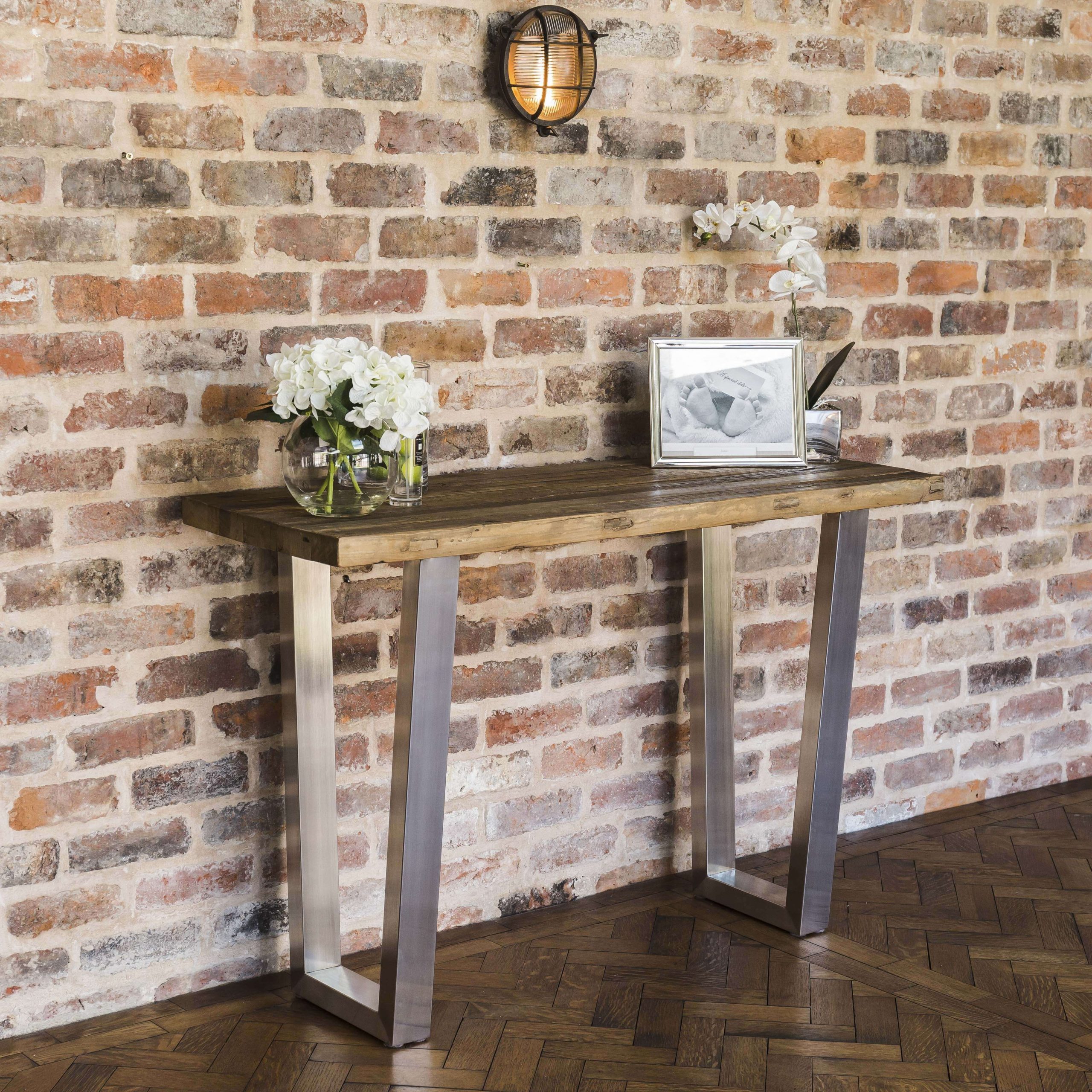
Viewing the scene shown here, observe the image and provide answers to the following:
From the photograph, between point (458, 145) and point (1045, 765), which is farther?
point (1045, 765)

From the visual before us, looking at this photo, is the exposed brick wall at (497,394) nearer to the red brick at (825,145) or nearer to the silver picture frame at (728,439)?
the red brick at (825,145)

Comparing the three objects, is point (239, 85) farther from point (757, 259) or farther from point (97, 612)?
point (757, 259)

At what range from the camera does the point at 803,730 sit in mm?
2711

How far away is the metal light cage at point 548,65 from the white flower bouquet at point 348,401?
2.23 ft

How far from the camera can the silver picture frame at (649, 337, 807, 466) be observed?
2.62 meters

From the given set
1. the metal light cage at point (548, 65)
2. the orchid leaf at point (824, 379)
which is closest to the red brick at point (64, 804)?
the metal light cage at point (548, 65)

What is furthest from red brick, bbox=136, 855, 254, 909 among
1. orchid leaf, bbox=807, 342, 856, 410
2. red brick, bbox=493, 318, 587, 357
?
orchid leaf, bbox=807, 342, 856, 410

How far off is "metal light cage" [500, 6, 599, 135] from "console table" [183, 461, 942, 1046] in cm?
66

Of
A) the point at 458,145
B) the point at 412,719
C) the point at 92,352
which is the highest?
the point at 458,145

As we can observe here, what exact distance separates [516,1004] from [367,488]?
3.11 feet

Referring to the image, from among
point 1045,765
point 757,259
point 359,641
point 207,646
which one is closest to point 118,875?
point 207,646

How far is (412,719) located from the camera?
7.07ft

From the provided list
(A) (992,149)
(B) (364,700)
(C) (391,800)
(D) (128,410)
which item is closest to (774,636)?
(B) (364,700)

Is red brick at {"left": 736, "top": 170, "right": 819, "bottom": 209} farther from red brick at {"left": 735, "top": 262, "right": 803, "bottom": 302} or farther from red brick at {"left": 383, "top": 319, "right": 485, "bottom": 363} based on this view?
red brick at {"left": 383, "top": 319, "right": 485, "bottom": 363}
